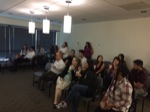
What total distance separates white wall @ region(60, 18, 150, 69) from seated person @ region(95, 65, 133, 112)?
10.9 ft

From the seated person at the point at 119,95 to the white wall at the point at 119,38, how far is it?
3325 millimetres

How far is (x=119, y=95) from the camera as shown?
2.21 meters

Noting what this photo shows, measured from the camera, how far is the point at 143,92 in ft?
10.7

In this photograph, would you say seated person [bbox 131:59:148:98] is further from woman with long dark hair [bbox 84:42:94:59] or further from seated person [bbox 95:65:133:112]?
woman with long dark hair [bbox 84:42:94:59]

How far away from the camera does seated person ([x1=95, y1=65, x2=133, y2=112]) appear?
2.13m

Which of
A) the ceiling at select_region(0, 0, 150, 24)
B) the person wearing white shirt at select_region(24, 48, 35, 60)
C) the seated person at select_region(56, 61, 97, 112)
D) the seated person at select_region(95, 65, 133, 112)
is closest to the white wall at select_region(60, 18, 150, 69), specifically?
the ceiling at select_region(0, 0, 150, 24)

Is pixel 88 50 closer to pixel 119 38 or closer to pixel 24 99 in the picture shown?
pixel 119 38

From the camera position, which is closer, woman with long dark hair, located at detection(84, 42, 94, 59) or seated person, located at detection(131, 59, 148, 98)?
seated person, located at detection(131, 59, 148, 98)

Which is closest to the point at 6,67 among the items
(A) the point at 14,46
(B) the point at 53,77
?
(A) the point at 14,46

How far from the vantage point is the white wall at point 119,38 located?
5.24m

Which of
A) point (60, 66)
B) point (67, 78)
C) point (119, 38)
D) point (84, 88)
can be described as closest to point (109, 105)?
point (84, 88)

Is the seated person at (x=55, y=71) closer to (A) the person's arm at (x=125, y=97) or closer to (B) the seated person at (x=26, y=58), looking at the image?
(A) the person's arm at (x=125, y=97)

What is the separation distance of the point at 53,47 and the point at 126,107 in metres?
6.39

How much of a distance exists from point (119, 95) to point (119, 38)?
162 inches
